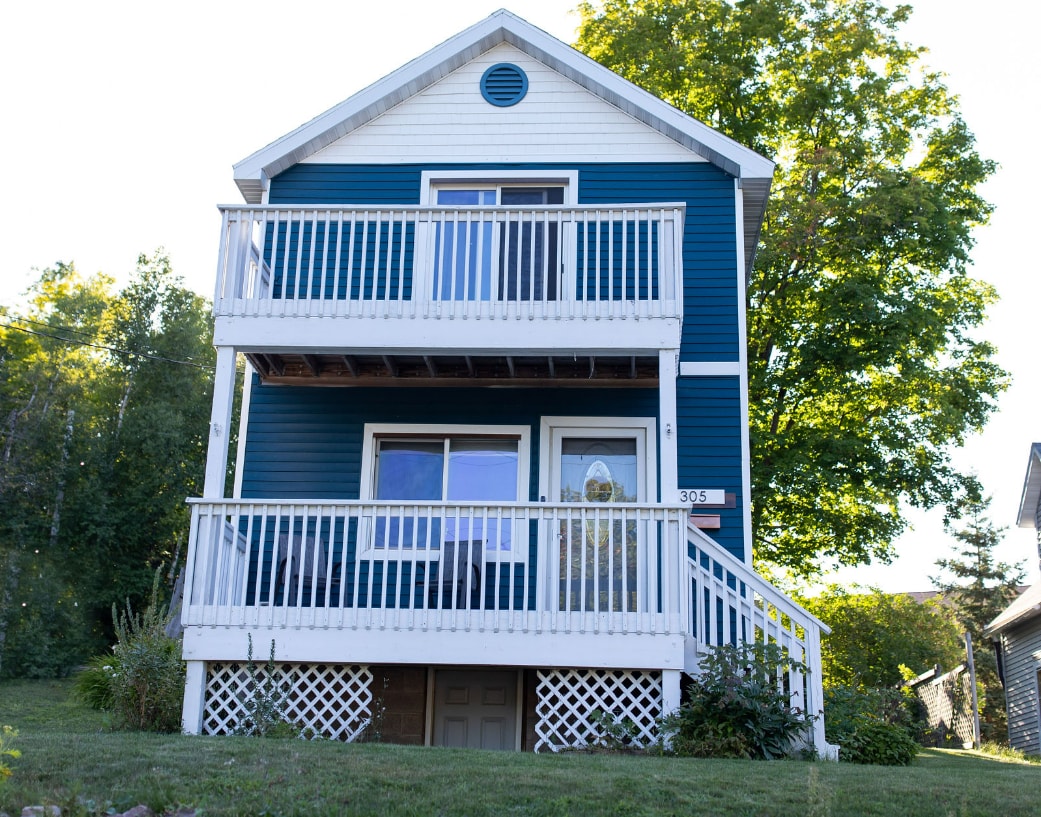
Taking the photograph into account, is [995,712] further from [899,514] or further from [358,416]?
[358,416]

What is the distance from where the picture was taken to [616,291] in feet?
39.5

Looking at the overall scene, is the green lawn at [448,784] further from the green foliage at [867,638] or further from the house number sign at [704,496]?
the green foliage at [867,638]

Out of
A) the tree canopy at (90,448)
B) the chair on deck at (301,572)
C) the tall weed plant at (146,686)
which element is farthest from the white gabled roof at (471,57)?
the tree canopy at (90,448)

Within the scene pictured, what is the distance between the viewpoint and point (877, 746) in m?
9.89

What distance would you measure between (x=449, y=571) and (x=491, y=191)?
4.81 metres

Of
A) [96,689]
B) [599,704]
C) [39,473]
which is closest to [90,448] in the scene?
[39,473]

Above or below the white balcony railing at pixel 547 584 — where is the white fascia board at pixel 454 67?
above

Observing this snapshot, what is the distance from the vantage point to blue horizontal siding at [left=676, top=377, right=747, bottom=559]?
11.8 m

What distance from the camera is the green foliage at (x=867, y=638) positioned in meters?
25.5

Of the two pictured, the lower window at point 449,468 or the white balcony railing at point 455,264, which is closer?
the white balcony railing at point 455,264

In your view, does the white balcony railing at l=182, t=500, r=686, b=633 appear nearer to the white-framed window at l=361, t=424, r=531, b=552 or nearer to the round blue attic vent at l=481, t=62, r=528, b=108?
the white-framed window at l=361, t=424, r=531, b=552

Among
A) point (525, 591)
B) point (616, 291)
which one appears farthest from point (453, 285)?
point (525, 591)

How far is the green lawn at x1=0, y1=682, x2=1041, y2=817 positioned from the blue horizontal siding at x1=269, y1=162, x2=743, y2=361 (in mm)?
5727

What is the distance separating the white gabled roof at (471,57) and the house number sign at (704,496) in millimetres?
3682
